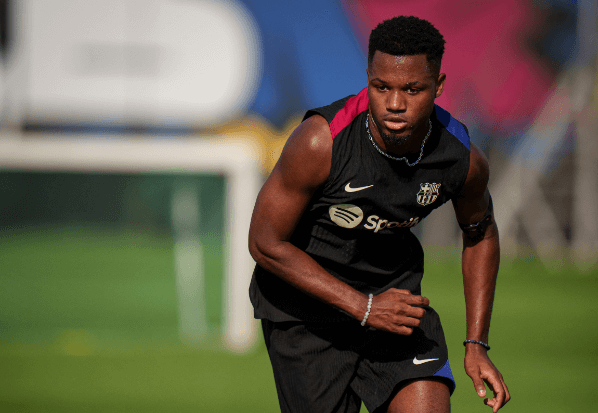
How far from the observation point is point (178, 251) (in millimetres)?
15789

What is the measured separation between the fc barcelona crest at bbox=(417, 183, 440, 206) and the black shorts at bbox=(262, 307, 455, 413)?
1.93ft

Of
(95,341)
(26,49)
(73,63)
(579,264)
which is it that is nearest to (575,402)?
(95,341)

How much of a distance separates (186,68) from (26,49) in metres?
1.78

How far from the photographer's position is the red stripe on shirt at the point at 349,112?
257 centimetres

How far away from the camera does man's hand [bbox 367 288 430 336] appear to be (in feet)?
7.86

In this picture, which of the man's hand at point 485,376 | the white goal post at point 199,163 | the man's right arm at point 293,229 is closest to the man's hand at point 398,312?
the man's right arm at point 293,229

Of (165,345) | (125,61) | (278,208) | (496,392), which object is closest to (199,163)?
(125,61)

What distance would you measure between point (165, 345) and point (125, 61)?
Answer: 3.31m

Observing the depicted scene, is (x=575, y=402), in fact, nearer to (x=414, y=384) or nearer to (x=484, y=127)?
(x=414, y=384)

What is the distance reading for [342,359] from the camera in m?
2.86

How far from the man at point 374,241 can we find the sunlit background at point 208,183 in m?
2.65

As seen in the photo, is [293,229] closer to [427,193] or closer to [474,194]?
[427,193]

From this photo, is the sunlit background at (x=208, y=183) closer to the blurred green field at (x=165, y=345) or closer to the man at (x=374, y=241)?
the blurred green field at (x=165, y=345)

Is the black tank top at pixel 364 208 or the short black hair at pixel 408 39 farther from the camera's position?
the black tank top at pixel 364 208
